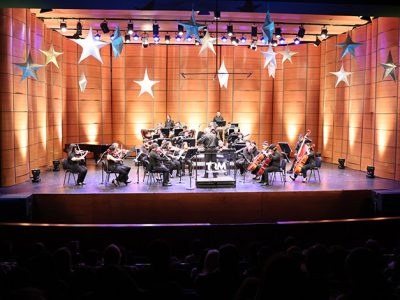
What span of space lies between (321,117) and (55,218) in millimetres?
11391

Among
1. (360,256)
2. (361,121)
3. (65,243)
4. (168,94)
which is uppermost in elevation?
(168,94)

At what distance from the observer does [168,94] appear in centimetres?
1758

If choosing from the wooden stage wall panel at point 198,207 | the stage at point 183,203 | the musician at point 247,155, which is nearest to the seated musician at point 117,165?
the stage at point 183,203

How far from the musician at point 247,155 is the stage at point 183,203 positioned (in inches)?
64.4

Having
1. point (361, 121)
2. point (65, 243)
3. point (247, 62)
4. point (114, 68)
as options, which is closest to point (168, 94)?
point (114, 68)

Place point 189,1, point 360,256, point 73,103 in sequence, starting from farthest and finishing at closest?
point 73,103 → point 189,1 → point 360,256

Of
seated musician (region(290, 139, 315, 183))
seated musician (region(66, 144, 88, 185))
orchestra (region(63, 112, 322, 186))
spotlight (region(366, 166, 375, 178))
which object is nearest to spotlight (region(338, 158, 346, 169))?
spotlight (region(366, 166, 375, 178))

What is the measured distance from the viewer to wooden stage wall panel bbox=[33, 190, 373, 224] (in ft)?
31.3

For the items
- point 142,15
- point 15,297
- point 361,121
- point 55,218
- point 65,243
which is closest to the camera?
point 15,297

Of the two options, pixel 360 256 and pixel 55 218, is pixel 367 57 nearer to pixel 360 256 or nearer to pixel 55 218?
pixel 55 218

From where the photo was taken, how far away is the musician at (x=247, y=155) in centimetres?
1177

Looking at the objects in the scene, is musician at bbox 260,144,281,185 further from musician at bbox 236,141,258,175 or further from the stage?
musician at bbox 236,141,258,175

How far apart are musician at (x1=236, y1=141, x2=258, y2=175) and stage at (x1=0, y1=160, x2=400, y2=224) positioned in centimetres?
164

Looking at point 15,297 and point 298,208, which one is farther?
point 298,208
